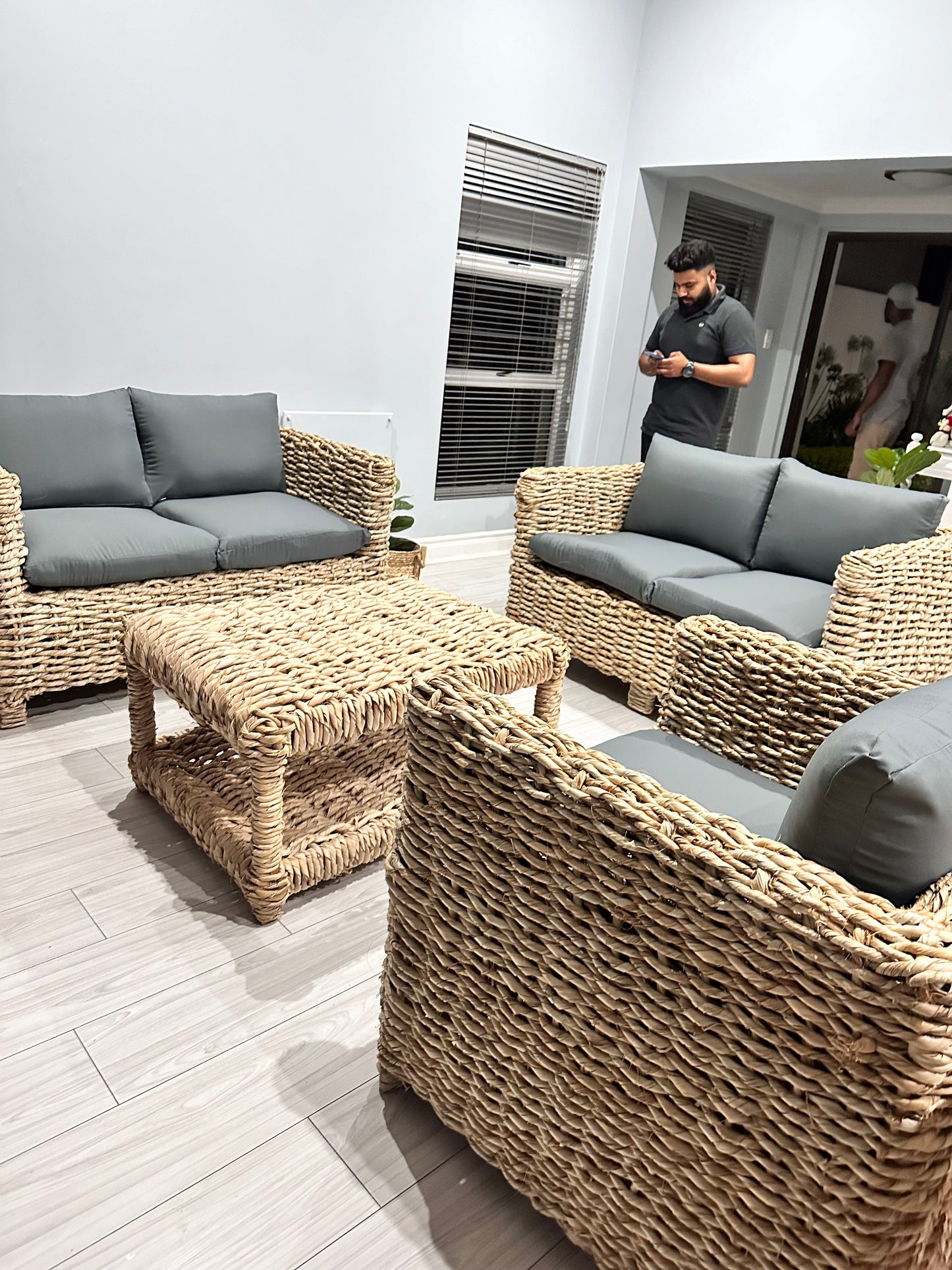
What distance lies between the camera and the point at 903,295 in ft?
20.8

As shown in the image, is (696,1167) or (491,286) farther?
(491,286)

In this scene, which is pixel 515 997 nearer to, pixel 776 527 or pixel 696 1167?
pixel 696 1167

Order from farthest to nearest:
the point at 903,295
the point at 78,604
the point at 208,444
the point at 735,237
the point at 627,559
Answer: the point at 903,295, the point at 735,237, the point at 208,444, the point at 627,559, the point at 78,604

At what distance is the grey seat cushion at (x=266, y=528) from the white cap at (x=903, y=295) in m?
4.90

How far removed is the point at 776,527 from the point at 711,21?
285 centimetres

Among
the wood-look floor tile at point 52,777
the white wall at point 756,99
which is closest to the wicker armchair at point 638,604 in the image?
the wood-look floor tile at point 52,777

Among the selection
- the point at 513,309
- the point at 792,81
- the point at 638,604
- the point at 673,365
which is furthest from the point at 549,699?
the point at 792,81

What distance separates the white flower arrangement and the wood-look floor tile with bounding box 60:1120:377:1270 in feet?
12.7

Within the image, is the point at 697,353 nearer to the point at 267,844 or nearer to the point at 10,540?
the point at 10,540

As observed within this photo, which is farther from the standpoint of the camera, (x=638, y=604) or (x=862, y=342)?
(x=862, y=342)

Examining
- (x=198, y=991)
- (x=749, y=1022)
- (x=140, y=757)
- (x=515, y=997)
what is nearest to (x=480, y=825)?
→ (x=515, y=997)

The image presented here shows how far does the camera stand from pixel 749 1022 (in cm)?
95

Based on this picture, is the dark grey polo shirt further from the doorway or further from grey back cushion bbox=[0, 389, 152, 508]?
the doorway

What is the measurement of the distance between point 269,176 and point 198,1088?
331 cm
